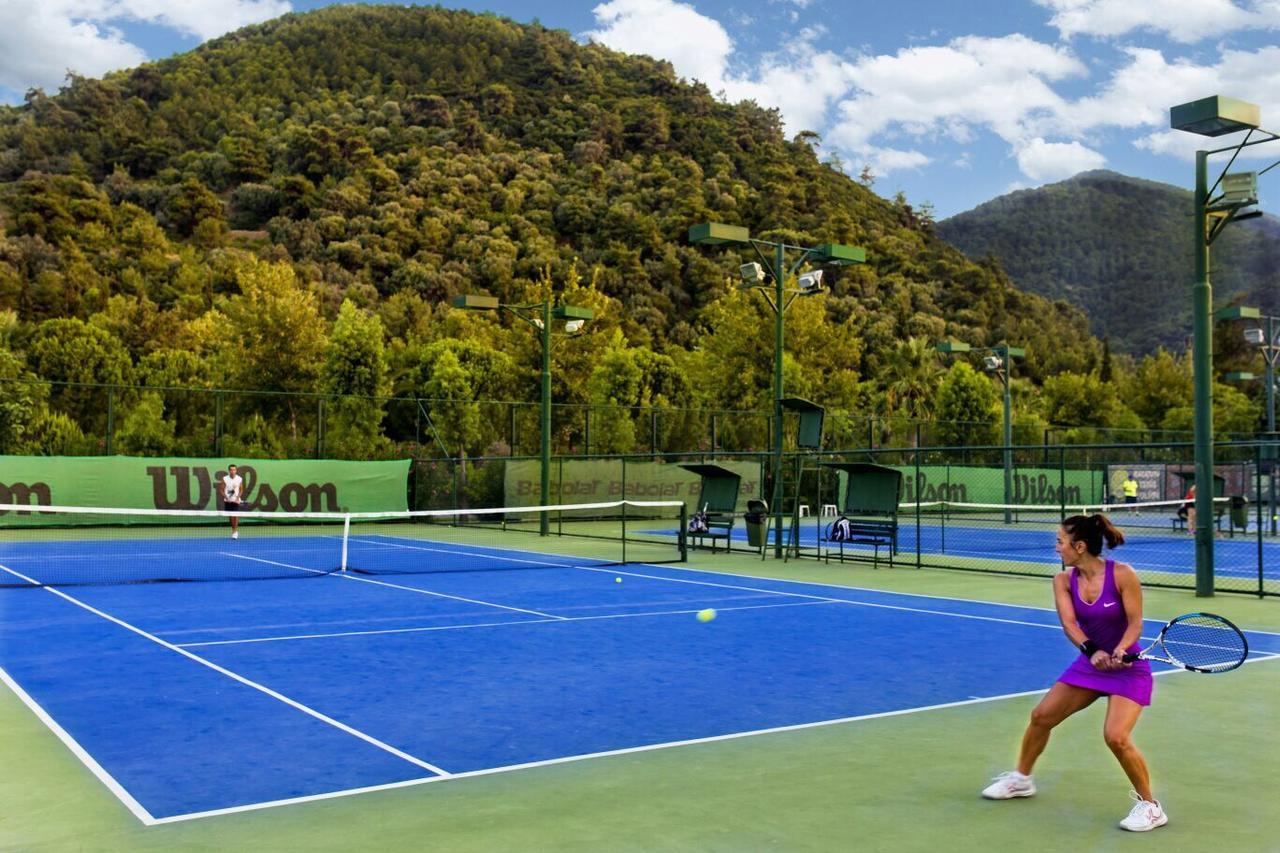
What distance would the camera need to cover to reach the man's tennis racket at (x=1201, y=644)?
5621 mm

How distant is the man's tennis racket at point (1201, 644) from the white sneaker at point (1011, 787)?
2.63 feet

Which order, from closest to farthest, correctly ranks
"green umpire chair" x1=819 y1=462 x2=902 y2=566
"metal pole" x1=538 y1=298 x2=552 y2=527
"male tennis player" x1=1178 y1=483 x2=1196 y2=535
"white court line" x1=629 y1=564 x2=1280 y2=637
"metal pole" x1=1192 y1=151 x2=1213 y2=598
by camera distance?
"white court line" x1=629 y1=564 x2=1280 y2=637 < "metal pole" x1=1192 y1=151 x2=1213 y2=598 < "green umpire chair" x1=819 y1=462 x2=902 y2=566 < "male tennis player" x1=1178 y1=483 x2=1196 y2=535 < "metal pole" x1=538 y1=298 x2=552 y2=527

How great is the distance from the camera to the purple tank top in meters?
5.00

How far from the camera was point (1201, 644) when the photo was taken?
6055 millimetres

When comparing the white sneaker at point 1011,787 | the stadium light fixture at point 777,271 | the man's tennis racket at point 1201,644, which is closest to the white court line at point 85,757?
the white sneaker at point 1011,787

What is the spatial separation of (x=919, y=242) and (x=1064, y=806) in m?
121

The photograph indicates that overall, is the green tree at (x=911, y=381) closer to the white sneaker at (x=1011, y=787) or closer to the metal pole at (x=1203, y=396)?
the metal pole at (x=1203, y=396)

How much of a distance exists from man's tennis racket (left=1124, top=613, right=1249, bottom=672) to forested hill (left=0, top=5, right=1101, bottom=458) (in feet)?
110

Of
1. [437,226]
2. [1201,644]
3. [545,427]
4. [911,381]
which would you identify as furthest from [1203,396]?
[437,226]

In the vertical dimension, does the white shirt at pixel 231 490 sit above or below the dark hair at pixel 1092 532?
below

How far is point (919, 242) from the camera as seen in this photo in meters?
122

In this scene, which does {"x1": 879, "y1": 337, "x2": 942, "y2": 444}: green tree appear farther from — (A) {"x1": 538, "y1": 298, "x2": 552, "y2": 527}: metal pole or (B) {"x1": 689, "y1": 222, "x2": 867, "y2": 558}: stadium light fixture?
(B) {"x1": 689, "y1": 222, "x2": 867, "y2": 558}: stadium light fixture

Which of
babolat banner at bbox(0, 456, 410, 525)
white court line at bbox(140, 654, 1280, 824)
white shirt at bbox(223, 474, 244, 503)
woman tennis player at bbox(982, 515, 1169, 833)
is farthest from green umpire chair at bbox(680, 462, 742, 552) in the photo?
woman tennis player at bbox(982, 515, 1169, 833)

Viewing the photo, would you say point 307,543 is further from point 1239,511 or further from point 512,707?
point 1239,511
